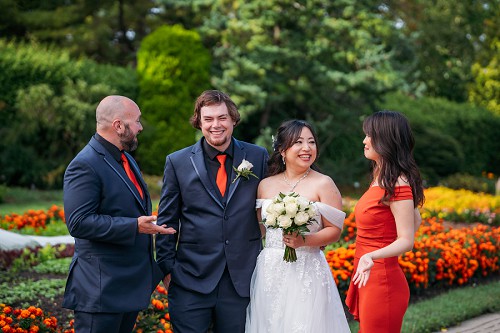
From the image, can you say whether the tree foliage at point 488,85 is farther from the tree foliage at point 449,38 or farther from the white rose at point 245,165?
the white rose at point 245,165

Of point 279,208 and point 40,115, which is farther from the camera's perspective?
point 40,115

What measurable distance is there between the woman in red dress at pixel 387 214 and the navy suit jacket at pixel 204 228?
73 centimetres

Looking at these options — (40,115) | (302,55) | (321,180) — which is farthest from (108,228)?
(302,55)

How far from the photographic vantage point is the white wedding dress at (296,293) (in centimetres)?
439

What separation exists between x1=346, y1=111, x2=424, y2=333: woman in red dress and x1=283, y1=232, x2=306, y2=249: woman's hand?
0.38m

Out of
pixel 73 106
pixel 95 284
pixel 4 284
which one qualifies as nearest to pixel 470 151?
pixel 73 106

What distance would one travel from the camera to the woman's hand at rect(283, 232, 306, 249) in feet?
14.0

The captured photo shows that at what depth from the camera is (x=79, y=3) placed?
24.6m

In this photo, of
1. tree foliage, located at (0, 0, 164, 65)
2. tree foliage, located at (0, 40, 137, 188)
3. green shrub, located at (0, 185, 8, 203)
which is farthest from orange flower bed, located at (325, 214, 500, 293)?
tree foliage, located at (0, 0, 164, 65)

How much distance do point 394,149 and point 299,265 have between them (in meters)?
0.99

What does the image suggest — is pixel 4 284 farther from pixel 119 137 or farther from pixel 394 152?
pixel 394 152

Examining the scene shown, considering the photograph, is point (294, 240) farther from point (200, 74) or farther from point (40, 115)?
point (200, 74)

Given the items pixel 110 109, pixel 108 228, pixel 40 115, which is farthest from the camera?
pixel 40 115

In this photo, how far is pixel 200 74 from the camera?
1950cm
